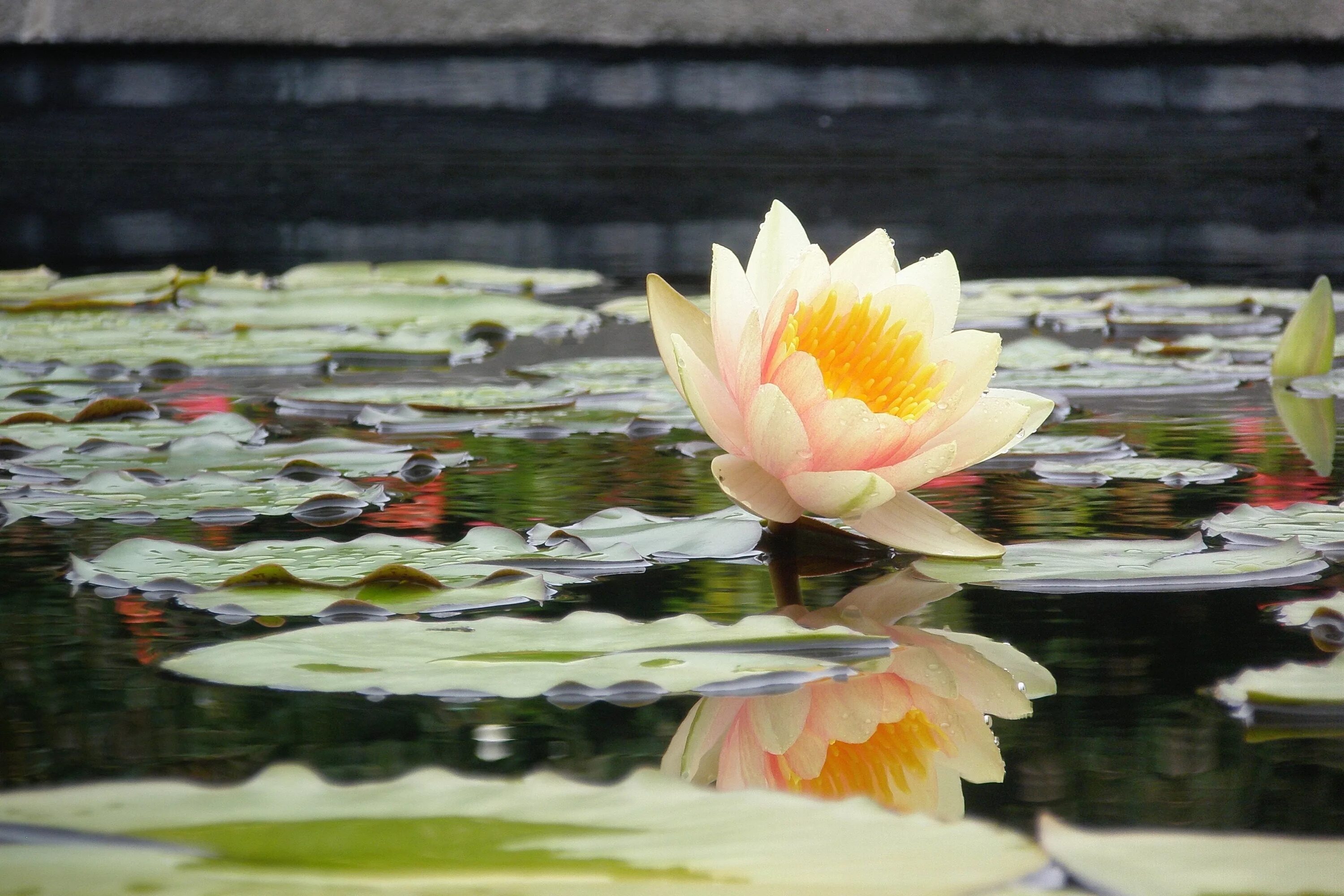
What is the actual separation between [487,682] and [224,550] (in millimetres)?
280

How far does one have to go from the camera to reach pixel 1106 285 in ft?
6.94

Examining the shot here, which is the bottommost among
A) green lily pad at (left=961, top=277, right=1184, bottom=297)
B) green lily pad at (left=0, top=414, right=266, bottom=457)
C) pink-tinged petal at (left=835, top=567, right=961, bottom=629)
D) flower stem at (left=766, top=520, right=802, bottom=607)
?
pink-tinged petal at (left=835, top=567, right=961, bottom=629)

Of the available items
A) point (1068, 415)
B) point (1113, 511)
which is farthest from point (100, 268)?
point (1113, 511)

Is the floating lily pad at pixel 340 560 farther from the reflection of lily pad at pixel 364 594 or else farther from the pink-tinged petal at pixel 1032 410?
the pink-tinged petal at pixel 1032 410

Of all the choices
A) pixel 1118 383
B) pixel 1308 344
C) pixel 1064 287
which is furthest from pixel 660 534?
pixel 1064 287

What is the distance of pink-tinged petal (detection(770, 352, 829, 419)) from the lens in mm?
724

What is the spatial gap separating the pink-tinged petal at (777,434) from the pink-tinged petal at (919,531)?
2.1 inches

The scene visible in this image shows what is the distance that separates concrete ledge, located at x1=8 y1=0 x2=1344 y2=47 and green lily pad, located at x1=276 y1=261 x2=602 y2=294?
10.9ft

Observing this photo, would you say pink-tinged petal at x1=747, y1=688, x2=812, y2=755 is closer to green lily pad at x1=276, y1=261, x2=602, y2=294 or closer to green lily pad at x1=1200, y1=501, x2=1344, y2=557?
green lily pad at x1=1200, y1=501, x2=1344, y2=557

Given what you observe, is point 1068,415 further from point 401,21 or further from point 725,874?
point 401,21

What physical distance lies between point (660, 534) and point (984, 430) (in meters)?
0.19

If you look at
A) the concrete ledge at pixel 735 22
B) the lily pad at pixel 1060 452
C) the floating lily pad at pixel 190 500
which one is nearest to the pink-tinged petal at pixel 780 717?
the floating lily pad at pixel 190 500

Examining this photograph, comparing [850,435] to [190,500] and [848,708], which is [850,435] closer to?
[848,708]

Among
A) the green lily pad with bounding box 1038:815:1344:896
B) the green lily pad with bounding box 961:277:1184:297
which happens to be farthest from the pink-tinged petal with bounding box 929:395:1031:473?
the green lily pad with bounding box 961:277:1184:297
